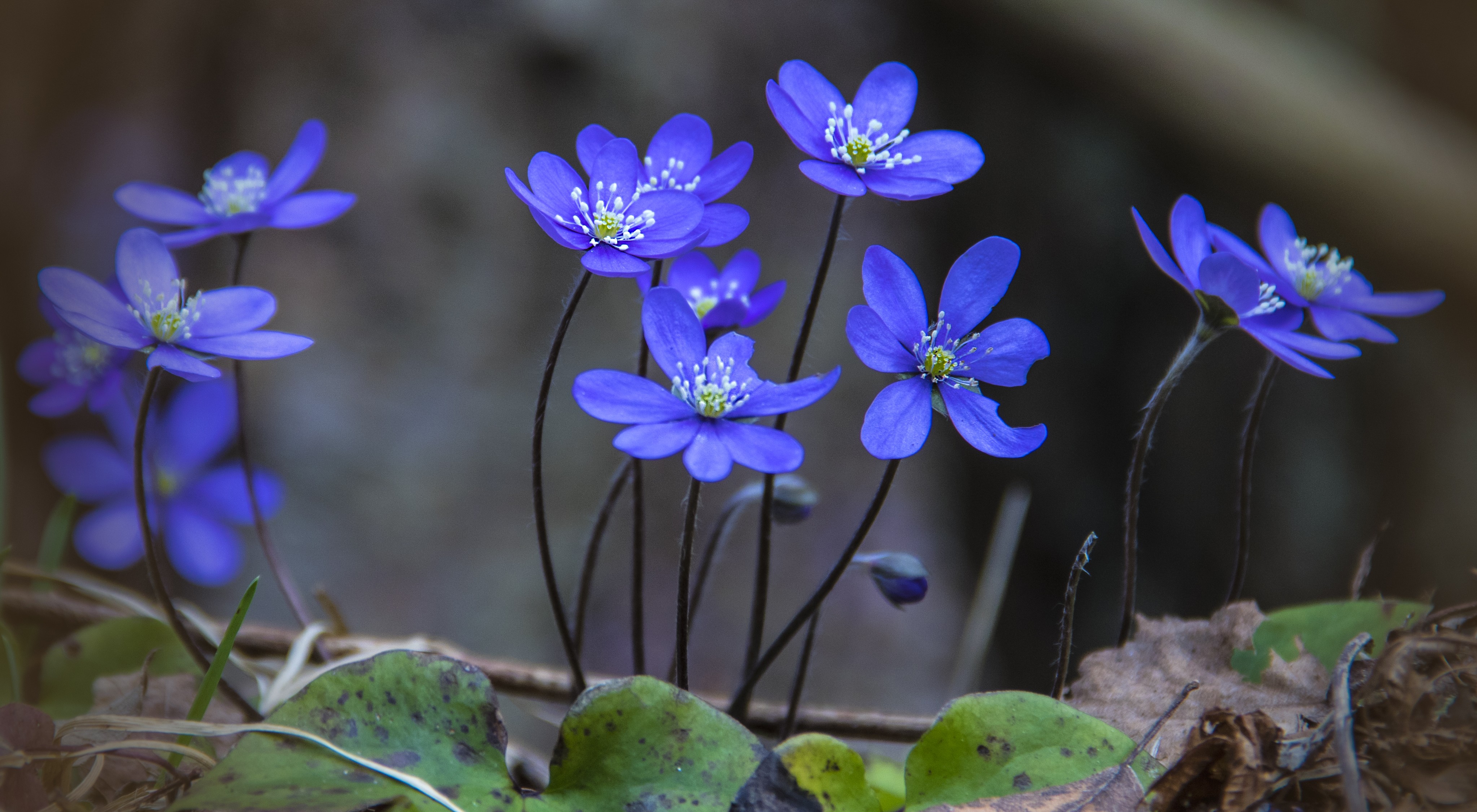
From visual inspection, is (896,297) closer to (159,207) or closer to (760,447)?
(760,447)

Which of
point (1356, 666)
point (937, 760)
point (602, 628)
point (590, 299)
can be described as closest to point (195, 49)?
point (590, 299)

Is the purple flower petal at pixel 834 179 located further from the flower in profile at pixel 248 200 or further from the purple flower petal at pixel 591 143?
the flower in profile at pixel 248 200

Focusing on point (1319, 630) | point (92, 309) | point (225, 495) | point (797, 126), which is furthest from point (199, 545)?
point (1319, 630)

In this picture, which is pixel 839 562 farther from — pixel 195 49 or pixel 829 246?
pixel 195 49

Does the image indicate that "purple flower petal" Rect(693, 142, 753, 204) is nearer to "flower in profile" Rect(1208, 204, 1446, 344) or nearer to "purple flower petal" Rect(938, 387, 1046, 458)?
"purple flower petal" Rect(938, 387, 1046, 458)

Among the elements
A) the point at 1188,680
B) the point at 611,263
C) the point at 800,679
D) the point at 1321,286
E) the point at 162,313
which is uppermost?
the point at 1321,286

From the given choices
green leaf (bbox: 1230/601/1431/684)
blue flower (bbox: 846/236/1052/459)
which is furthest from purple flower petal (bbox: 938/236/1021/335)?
green leaf (bbox: 1230/601/1431/684)
